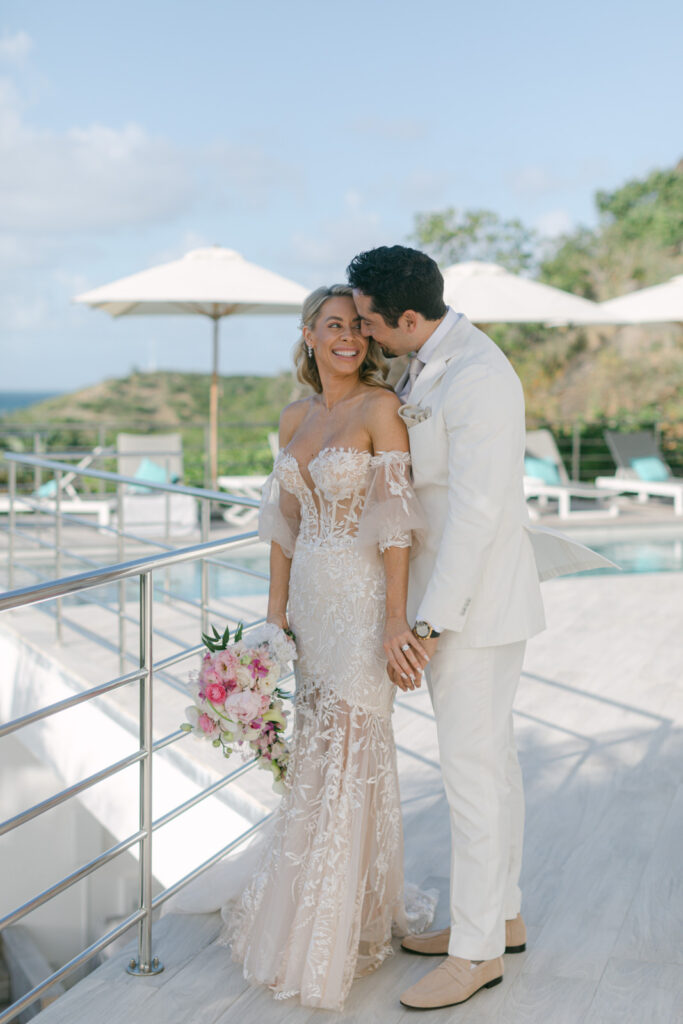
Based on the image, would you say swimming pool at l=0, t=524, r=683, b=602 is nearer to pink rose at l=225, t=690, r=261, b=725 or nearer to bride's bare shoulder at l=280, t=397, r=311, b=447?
bride's bare shoulder at l=280, t=397, r=311, b=447

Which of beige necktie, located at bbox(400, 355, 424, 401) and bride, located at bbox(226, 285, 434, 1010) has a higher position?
beige necktie, located at bbox(400, 355, 424, 401)

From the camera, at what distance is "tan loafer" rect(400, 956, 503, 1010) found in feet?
7.47

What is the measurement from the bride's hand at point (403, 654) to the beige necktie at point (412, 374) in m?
0.53

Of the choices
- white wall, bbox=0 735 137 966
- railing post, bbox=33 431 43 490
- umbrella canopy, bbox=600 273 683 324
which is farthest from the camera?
umbrella canopy, bbox=600 273 683 324

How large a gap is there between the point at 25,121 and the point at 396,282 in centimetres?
6956

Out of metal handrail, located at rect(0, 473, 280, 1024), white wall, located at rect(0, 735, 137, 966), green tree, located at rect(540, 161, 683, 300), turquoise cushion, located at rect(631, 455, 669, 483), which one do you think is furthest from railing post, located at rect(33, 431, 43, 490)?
green tree, located at rect(540, 161, 683, 300)

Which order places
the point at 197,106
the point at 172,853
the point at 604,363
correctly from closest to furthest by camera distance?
the point at 172,853
the point at 604,363
the point at 197,106

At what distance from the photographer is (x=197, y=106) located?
57.6 m

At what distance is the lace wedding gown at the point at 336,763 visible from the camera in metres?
2.30

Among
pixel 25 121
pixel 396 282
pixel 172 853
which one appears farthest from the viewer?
pixel 25 121

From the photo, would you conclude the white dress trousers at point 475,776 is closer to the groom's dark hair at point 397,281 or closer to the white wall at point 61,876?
the groom's dark hair at point 397,281

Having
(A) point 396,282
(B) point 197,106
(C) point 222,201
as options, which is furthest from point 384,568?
(C) point 222,201

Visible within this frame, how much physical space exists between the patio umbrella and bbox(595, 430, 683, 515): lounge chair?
5086 millimetres

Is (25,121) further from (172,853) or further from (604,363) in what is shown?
(172,853)
